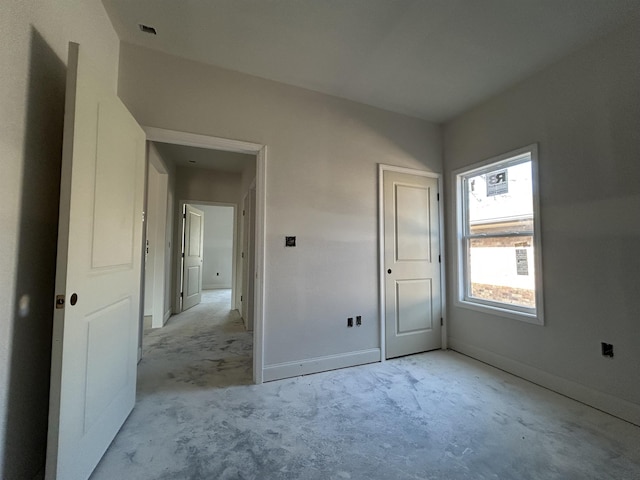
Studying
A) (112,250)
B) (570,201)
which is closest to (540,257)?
(570,201)

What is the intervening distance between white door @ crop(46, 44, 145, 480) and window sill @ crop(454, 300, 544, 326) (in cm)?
319

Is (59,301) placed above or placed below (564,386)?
above

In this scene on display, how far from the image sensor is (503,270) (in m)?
2.71

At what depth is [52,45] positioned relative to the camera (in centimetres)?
130

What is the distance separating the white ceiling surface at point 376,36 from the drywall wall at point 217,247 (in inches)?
240

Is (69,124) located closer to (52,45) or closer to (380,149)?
(52,45)

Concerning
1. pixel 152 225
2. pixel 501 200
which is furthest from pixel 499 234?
pixel 152 225

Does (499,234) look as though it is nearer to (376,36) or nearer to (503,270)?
(503,270)

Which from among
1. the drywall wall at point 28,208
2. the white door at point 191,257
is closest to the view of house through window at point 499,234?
the drywall wall at point 28,208

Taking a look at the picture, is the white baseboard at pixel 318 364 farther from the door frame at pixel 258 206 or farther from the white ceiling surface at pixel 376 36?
the white ceiling surface at pixel 376 36

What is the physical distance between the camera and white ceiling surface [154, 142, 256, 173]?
3.95m

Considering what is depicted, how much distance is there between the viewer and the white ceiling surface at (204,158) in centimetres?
395

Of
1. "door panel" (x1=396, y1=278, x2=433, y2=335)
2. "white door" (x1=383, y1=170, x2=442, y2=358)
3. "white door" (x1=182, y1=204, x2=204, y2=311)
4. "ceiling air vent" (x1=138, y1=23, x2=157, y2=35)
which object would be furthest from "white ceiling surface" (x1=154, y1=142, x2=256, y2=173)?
"door panel" (x1=396, y1=278, x2=433, y2=335)

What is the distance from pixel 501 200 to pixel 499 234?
36 cm
